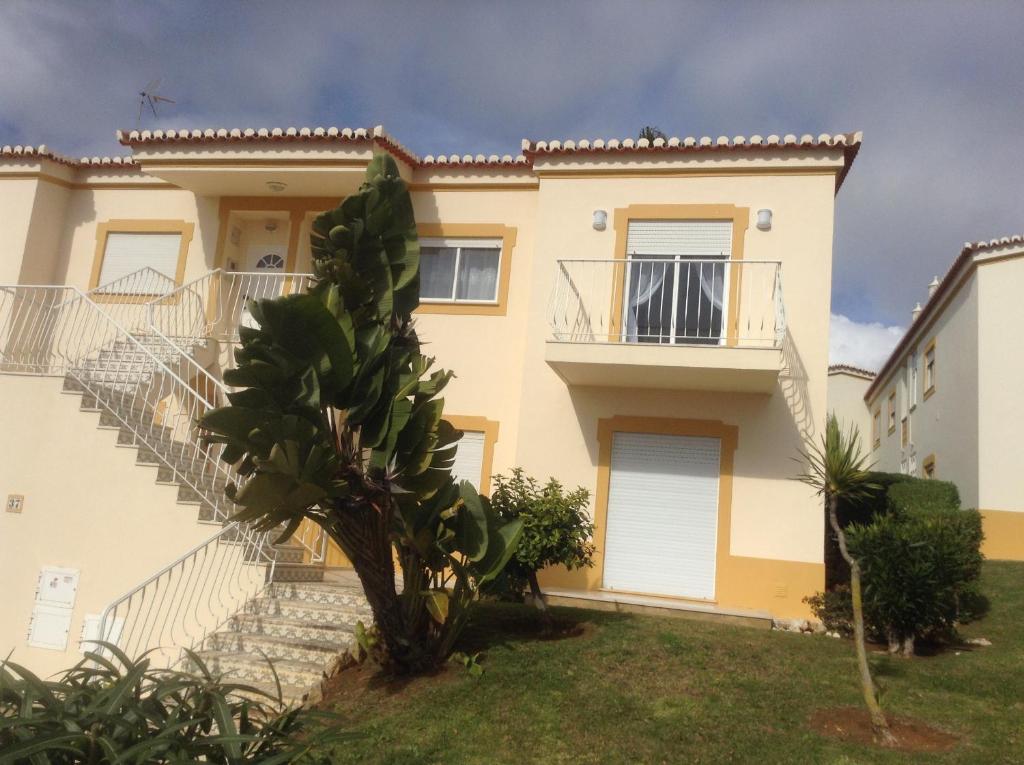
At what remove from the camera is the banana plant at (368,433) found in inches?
270

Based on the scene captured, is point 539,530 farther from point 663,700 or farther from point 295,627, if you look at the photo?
point 295,627

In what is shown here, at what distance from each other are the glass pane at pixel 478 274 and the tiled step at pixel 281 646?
6.53 m

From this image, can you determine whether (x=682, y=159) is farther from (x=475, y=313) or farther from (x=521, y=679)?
(x=521, y=679)

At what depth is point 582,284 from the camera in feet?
42.3

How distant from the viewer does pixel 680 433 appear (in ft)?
40.5

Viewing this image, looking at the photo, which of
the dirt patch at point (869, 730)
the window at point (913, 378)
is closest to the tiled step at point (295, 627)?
the dirt patch at point (869, 730)

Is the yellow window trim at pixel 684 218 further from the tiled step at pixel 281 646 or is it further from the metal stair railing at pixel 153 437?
the tiled step at pixel 281 646

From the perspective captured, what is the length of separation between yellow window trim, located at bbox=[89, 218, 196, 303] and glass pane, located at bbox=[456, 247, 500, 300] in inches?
200

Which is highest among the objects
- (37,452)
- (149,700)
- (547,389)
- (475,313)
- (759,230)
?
(759,230)

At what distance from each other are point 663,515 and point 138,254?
414 inches

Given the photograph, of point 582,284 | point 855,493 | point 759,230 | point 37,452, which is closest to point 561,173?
point 582,284

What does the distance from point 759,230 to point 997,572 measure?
713cm

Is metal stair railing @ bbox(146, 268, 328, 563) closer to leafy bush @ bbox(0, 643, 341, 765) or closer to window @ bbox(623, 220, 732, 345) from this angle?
window @ bbox(623, 220, 732, 345)

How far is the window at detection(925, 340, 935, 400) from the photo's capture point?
71.3 ft
